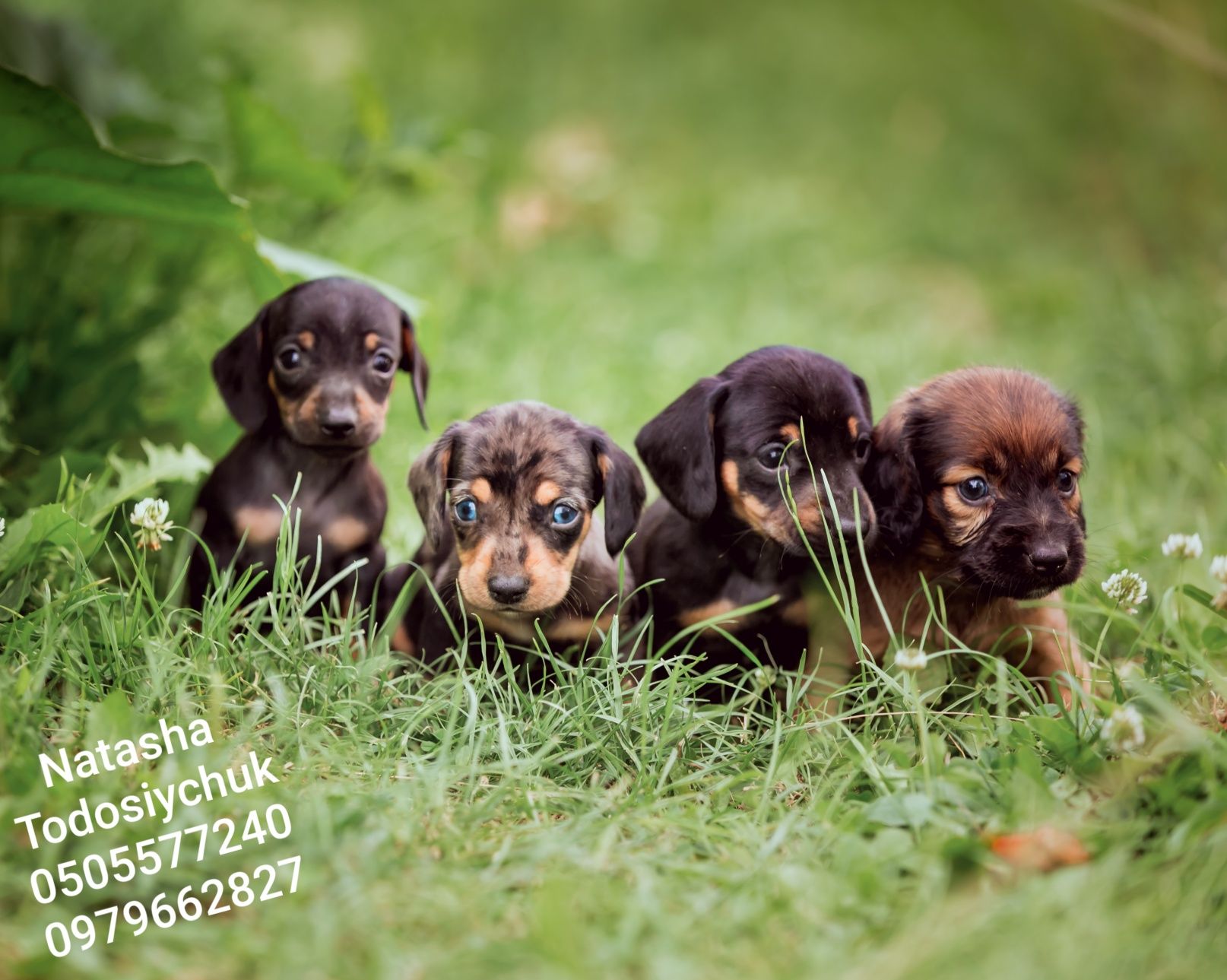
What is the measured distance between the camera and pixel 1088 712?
3350 millimetres

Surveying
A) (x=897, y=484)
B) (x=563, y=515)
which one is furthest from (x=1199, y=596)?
(x=563, y=515)

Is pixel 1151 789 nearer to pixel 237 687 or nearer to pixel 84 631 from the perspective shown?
pixel 237 687

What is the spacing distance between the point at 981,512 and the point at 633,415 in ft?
9.56

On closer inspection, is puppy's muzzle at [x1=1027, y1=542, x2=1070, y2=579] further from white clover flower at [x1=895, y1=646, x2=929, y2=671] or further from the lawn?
white clover flower at [x1=895, y1=646, x2=929, y2=671]

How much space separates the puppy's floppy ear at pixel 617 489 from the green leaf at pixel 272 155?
262 centimetres

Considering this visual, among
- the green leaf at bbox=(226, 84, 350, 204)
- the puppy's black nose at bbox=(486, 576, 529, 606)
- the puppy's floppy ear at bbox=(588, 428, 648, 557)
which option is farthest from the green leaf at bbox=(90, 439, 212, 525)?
the green leaf at bbox=(226, 84, 350, 204)

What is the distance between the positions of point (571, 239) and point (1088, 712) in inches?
280

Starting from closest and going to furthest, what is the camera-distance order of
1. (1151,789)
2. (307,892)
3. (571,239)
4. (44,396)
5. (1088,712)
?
(307,892) < (1151,789) < (1088,712) < (44,396) < (571,239)

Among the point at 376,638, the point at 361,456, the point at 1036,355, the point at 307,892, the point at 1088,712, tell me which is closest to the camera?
the point at 307,892

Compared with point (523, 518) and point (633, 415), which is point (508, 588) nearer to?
point (523, 518)

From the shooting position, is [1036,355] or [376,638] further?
[1036,355]

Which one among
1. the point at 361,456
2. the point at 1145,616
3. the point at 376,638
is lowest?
the point at 1145,616

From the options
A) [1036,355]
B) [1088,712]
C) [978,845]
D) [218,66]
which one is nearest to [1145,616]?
[1088,712]

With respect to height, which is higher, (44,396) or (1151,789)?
(44,396)
